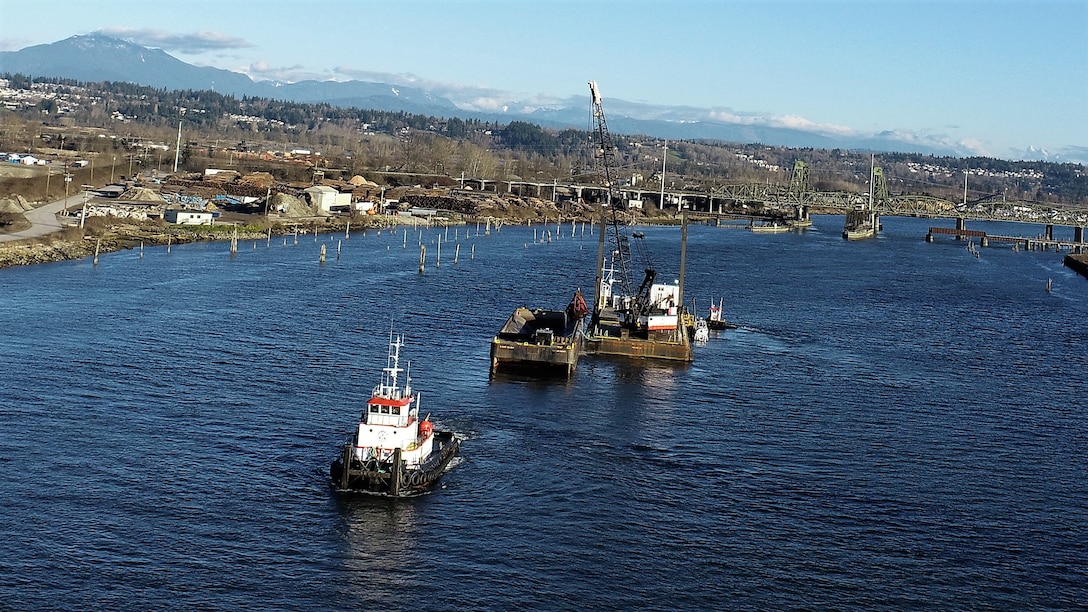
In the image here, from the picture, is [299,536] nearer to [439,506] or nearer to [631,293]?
[439,506]

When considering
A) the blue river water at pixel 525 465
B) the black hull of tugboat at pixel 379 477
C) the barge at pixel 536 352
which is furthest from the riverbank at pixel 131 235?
the black hull of tugboat at pixel 379 477

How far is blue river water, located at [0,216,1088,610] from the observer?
20281 mm

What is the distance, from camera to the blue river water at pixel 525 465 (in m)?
20.3

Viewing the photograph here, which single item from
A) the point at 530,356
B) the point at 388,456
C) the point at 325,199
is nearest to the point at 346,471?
the point at 388,456

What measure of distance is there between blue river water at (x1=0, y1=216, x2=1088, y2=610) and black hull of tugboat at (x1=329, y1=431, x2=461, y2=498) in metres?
0.41

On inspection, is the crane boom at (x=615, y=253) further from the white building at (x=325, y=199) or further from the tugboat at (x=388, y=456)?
the white building at (x=325, y=199)

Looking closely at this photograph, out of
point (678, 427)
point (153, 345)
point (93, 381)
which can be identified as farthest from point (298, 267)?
point (678, 427)

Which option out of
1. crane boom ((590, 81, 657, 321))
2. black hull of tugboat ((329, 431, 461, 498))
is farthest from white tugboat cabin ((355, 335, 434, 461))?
crane boom ((590, 81, 657, 321))

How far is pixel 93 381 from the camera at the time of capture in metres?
32.0

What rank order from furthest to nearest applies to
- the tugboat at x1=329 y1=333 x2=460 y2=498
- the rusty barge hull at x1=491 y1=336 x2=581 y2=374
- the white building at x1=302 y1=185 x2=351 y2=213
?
the white building at x1=302 y1=185 x2=351 y2=213 → the rusty barge hull at x1=491 y1=336 x2=581 y2=374 → the tugboat at x1=329 y1=333 x2=460 y2=498

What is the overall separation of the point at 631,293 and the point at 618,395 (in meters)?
14.8

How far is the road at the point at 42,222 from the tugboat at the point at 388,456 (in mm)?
43832

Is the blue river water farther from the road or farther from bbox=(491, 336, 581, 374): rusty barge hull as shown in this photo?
the road

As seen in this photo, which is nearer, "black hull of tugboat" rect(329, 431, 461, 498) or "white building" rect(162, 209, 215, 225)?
"black hull of tugboat" rect(329, 431, 461, 498)
